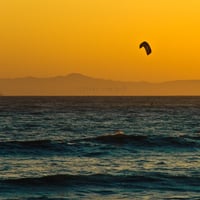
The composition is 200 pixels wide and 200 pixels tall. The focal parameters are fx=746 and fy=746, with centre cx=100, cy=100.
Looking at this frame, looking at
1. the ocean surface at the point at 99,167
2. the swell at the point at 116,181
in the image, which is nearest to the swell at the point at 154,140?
the ocean surface at the point at 99,167

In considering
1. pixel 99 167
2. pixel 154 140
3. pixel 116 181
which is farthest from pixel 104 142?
pixel 116 181

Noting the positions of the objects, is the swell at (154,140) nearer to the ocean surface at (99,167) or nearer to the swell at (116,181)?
the ocean surface at (99,167)

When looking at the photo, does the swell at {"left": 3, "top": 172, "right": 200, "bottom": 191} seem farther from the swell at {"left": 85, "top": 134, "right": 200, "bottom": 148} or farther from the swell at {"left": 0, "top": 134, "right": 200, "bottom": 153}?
the swell at {"left": 85, "top": 134, "right": 200, "bottom": 148}

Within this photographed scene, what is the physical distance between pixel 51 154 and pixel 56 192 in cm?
1219

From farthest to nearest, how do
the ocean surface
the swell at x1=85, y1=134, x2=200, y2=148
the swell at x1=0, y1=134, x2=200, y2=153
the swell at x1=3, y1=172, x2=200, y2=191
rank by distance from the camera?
1. the swell at x1=85, y1=134, x2=200, y2=148
2. the swell at x1=0, y1=134, x2=200, y2=153
3. the swell at x1=3, y1=172, x2=200, y2=191
4. the ocean surface

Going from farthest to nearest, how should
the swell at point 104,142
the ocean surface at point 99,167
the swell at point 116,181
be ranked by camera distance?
1. the swell at point 104,142
2. the swell at point 116,181
3. the ocean surface at point 99,167

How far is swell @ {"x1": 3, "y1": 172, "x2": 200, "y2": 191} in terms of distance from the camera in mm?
28688

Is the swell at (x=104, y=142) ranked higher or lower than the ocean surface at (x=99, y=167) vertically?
higher

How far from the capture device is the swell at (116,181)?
1129 inches

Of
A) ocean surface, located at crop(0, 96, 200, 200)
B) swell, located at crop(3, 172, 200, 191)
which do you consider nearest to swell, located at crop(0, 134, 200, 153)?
ocean surface, located at crop(0, 96, 200, 200)

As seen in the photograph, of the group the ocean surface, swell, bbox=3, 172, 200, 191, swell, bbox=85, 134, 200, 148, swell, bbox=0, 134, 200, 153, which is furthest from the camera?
swell, bbox=85, 134, 200, 148

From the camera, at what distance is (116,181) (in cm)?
2936

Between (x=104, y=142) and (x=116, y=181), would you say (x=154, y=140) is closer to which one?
(x=104, y=142)

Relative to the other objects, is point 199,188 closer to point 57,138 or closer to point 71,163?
point 71,163
